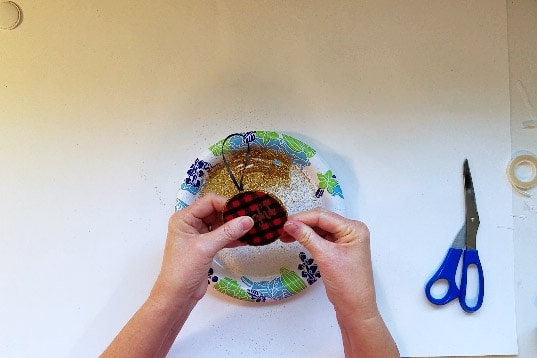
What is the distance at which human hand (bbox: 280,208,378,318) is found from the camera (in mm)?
830

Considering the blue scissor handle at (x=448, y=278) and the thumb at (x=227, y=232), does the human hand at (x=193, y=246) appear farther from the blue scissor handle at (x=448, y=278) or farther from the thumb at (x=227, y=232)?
the blue scissor handle at (x=448, y=278)

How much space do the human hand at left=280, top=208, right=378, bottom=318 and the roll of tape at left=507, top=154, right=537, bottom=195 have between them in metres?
0.30

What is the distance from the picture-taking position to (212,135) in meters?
0.97

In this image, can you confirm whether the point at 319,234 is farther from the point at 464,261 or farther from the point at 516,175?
the point at 516,175

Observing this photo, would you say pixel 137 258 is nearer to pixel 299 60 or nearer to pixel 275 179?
pixel 275 179

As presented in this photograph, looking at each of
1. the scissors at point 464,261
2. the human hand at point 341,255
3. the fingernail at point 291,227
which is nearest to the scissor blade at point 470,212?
the scissors at point 464,261

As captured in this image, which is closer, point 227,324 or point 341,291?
point 341,291

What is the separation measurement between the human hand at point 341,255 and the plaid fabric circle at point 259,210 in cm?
2

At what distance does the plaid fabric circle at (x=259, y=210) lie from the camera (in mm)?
858

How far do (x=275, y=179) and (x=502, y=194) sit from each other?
39 cm

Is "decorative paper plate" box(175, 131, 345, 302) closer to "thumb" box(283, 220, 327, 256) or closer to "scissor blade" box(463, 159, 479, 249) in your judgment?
"thumb" box(283, 220, 327, 256)

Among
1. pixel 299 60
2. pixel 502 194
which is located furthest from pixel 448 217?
pixel 299 60

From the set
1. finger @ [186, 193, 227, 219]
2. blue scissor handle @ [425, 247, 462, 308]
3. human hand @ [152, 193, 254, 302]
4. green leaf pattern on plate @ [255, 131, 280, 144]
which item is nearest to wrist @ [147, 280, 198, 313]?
human hand @ [152, 193, 254, 302]

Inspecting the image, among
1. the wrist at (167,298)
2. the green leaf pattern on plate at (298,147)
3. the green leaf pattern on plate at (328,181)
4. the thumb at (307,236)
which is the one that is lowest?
the wrist at (167,298)
